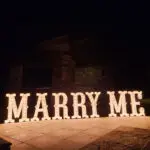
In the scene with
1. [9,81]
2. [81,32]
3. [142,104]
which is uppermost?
[81,32]

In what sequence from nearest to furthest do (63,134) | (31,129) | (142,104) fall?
(63,134) → (31,129) → (142,104)

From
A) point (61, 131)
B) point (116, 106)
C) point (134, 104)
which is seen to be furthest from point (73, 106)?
point (134, 104)

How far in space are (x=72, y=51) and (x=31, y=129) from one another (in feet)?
17.5

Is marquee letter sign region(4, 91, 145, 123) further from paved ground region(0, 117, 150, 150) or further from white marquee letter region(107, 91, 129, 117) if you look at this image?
paved ground region(0, 117, 150, 150)

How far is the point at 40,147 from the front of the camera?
16.3ft

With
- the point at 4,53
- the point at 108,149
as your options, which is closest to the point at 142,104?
the point at 108,149

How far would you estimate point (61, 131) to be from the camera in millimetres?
6238

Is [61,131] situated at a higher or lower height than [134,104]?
lower

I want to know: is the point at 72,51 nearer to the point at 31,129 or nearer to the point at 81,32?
the point at 81,32

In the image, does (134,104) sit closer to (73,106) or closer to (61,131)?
(73,106)

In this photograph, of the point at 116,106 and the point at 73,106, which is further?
the point at 73,106

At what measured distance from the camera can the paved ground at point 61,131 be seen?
517cm

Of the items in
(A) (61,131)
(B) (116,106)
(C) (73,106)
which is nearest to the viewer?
(A) (61,131)

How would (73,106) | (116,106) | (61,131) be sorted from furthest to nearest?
(73,106) < (116,106) < (61,131)
